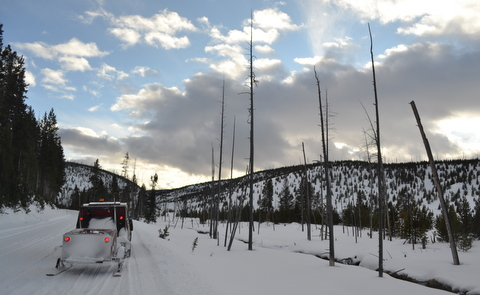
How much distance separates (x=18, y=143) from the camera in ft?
157

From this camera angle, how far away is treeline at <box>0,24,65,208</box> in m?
34.2

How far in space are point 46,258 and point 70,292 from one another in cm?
564

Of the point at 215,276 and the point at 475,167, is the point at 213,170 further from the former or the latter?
the point at 475,167

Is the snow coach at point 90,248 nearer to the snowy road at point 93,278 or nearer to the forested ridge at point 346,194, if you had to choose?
the snowy road at point 93,278

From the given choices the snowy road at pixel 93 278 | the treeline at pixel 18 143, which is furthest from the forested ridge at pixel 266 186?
the snowy road at pixel 93 278

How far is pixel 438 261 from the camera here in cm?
2062

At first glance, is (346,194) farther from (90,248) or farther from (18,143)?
(90,248)

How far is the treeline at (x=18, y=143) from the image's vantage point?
34219 mm

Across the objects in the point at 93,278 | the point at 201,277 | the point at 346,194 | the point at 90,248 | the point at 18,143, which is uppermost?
the point at 18,143

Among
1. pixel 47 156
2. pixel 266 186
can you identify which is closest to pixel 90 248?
pixel 47 156

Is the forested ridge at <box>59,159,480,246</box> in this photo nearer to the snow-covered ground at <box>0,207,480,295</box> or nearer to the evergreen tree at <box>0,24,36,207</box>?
the evergreen tree at <box>0,24,36,207</box>

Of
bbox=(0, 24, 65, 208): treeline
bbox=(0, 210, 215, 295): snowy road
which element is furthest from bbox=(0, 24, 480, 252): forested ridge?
bbox=(0, 210, 215, 295): snowy road

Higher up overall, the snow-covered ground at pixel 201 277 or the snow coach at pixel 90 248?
the snow coach at pixel 90 248

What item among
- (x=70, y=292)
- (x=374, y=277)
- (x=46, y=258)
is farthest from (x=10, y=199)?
(x=374, y=277)
